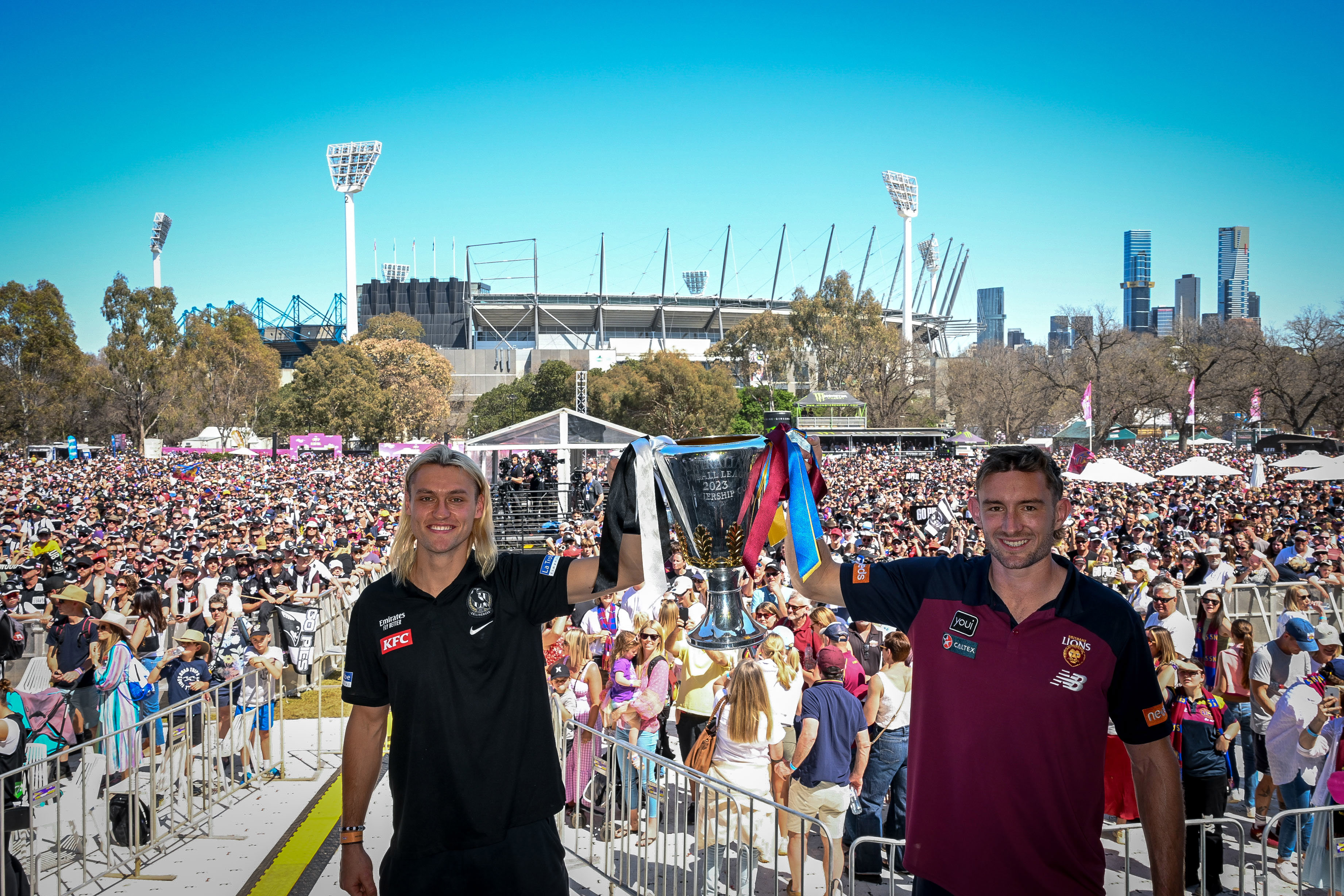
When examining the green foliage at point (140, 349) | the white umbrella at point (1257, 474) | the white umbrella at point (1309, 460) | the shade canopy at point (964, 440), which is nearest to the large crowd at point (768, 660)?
the white umbrella at point (1257, 474)

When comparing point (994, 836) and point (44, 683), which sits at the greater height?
point (994, 836)

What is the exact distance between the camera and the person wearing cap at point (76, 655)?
22.0 ft

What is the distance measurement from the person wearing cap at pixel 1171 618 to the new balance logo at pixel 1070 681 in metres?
6.17

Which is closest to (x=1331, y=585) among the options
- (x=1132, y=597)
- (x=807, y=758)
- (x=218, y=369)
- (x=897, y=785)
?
(x=1132, y=597)

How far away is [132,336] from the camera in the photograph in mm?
46125

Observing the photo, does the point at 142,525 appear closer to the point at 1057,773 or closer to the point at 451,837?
the point at 451,837

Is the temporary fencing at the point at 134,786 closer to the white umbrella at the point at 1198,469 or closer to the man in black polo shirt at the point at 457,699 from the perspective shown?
the man in black polo shirt at the point at 457,699

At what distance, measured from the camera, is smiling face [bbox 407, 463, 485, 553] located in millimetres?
2457

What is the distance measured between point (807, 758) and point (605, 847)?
1.39 metres

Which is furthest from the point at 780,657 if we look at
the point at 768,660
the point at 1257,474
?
the point at 1257,474

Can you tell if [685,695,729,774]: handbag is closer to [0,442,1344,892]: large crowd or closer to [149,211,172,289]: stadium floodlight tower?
[0,442,1344,892]: large crowd

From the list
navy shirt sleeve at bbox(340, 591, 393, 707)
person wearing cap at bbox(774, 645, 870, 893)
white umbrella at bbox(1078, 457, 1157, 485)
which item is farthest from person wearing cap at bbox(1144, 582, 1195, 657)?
white umbrella at bbox(1078, 457, 1157, 485)

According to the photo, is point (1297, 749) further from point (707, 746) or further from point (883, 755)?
point (707, 746)

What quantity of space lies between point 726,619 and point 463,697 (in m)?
0.83
